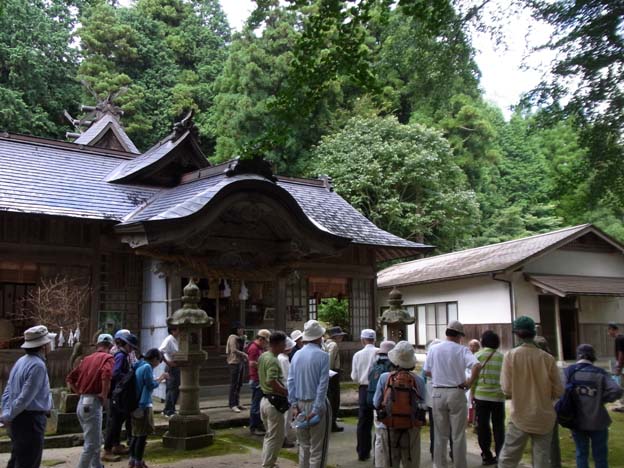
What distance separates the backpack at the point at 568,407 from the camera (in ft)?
20.5

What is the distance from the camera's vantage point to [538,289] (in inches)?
777

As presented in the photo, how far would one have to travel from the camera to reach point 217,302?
14844mm

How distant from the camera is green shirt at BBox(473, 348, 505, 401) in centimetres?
741

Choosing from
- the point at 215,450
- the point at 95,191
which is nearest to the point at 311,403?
the point at 215,450

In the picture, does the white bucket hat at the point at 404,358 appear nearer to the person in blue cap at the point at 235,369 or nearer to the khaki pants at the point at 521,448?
the khaki pants at the point at 521,448

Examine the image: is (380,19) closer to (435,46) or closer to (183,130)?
(435,46)

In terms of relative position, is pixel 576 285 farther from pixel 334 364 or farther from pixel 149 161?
pixel 149 161

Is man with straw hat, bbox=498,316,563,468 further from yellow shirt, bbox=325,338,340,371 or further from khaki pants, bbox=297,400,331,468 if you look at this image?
yellow shirt, bbox=325,338,340,371

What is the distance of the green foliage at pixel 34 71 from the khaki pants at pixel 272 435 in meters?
27.4

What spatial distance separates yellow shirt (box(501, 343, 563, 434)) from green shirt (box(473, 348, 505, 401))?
1.55 m

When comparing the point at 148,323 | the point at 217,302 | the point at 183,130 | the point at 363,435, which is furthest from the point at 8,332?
the point at 363,435

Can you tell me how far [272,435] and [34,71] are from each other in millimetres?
30908

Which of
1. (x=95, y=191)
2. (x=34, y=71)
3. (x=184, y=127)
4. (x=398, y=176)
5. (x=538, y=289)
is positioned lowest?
(x=538, y=289)

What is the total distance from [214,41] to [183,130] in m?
26.4
